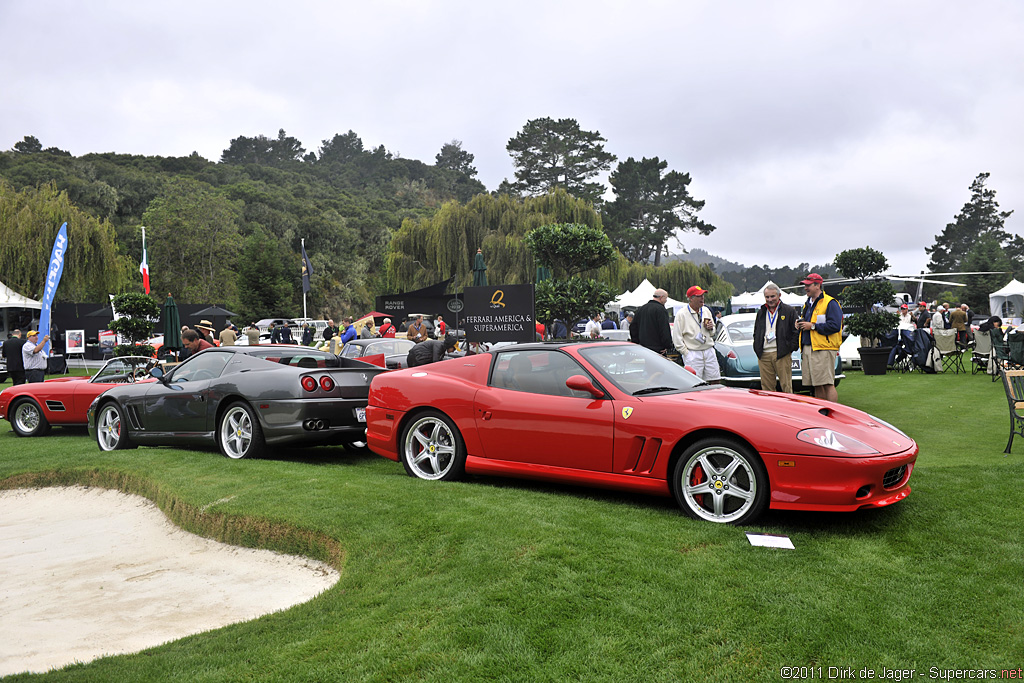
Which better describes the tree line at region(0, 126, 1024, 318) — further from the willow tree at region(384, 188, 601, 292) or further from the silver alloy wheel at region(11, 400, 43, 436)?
the silver alloy wheel at region(11, 400, 43, 436)

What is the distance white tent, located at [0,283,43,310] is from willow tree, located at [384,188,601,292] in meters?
16.7

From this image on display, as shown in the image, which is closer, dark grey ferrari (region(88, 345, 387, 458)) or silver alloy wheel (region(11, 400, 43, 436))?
dark grey ferrari (region(88, 345, 387, 458))

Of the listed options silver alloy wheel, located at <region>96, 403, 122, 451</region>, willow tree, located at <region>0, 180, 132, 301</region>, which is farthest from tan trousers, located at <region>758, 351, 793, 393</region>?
willow tree, located at <region>0, 180, 132, 301</region>

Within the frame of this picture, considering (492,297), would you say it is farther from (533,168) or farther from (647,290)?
(533,168)

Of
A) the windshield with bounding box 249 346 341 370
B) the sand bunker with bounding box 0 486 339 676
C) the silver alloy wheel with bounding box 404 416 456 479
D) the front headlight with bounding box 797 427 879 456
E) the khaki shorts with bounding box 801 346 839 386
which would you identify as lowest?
the sand bunker with bounding box 0 486 339 676

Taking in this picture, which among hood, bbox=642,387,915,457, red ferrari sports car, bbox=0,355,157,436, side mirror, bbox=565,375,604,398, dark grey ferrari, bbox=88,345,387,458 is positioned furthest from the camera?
red ferrari sports car, bbox=0,355,157,436

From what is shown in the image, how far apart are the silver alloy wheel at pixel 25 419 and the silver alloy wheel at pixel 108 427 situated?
287 centimetres

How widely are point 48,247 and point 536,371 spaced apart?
1250 inches

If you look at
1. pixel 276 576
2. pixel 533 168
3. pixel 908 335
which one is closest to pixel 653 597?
pixel 276 576

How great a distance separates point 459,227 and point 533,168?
36.2 metres

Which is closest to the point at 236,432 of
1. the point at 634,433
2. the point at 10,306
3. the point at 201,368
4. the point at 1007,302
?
the point at 201,368

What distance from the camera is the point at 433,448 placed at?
6.70 m

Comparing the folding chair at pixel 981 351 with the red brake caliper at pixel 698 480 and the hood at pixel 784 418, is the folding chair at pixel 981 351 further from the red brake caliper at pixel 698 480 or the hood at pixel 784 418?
the red brake caliper at pixel 698 480

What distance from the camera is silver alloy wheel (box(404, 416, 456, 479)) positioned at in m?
6.62
